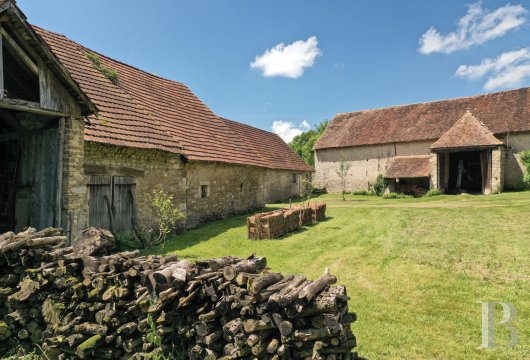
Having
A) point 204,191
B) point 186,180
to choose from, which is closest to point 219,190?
point 204,191

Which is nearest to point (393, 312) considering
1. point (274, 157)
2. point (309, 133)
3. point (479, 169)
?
point (274, 157)

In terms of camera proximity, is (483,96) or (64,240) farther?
(483,96)

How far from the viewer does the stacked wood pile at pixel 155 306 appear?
13.1ft

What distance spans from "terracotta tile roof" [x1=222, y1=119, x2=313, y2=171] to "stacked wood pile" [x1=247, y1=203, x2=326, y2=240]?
10.7 metres

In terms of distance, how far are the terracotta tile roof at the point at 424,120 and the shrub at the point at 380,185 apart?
10.4 ft

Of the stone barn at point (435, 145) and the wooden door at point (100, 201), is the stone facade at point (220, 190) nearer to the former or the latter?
the wooden door at point (100, 201)

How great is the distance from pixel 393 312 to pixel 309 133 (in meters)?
66.7

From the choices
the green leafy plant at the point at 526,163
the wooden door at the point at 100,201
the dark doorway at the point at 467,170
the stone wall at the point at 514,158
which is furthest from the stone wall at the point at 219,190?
the stone wall at the point at 514,158

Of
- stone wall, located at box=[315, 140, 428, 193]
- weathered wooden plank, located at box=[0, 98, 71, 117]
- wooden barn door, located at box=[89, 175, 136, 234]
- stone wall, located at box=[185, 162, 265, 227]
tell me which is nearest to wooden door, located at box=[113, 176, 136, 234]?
wooden barn door, located at box=[89, 175, 136, 234]

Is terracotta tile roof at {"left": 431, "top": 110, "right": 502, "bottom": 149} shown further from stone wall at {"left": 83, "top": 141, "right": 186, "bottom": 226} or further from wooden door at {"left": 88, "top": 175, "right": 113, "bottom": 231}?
wooden door at {"left": 88, "top": 175, "right": 113, "bottom": 231}

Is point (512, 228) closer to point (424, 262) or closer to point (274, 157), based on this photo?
point (424, 262)

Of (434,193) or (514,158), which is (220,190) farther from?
(514,158)

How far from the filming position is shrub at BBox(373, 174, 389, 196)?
2889 cm

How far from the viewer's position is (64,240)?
19.7ft
